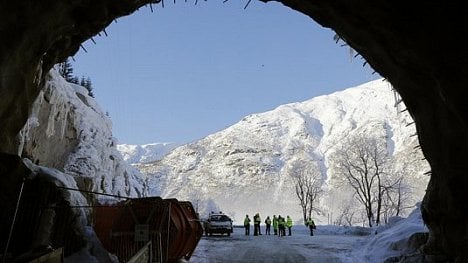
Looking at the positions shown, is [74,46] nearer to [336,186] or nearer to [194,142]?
[336,186]

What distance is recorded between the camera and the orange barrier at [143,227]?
1234 cm

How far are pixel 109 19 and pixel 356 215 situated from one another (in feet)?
350

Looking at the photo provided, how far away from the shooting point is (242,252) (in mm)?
17719

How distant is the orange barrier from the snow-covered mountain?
104044mm

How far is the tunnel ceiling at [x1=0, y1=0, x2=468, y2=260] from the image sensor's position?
7.46 m

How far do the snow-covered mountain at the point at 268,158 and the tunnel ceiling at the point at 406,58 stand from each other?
107 metres

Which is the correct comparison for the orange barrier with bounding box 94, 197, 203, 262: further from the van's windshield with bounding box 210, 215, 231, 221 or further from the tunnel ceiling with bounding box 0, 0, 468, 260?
the van's windshield with bounding box 210, 215, 231, 221

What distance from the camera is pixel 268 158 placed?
165000 millimetres

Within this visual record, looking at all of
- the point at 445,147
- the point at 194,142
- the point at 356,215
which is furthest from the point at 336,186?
the point at 445,147

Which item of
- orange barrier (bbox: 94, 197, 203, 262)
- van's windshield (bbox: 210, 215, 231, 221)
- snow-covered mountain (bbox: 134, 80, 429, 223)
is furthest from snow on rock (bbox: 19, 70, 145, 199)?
snow-covered mountain (bbox: 134, 80, 429, 223)

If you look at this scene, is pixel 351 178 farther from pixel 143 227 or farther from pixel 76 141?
pixel 143 227

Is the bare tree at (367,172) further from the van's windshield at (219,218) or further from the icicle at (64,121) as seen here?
the icicle at (64,121)

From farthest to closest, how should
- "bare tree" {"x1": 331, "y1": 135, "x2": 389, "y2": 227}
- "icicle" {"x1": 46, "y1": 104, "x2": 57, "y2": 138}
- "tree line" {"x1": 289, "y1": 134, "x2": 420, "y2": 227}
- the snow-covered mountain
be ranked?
the snow-covered mountain < "tree line" {"x1": 289, "y1": 134, "x2": 420, "y2": 227} < "bare tree" {"x1": 331, "y1": 135, "x2": 389, "y2": 227} < "icicle" {"x1": 46, "y1": 104, "x2": 57, "y2": 138}

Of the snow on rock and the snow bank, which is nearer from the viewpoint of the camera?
the snow bank
